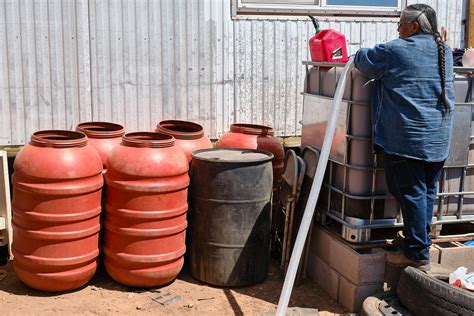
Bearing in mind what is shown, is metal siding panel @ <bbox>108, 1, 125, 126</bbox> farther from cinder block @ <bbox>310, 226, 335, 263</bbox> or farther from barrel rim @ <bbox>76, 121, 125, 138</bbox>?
cinder block @ <bbox>310, 226, 335, 263</bbox>

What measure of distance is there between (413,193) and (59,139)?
119 inches

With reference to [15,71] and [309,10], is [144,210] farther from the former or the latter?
[309,10]

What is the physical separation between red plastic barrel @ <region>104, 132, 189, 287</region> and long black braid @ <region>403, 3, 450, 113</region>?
2.15 meters

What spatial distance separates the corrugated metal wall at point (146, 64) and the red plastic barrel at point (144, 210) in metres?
1.51

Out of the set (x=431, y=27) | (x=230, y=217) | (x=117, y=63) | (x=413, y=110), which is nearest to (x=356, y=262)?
(x=230, y=217)

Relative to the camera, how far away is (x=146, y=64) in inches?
263

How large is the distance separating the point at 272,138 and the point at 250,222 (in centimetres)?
108

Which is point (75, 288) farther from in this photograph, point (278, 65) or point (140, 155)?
point (278, 65)

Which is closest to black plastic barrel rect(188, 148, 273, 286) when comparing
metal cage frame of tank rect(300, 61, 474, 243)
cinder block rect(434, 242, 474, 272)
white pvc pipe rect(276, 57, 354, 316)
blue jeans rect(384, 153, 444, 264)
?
metal cage frame of tank rect(300, 61, 474, 243)

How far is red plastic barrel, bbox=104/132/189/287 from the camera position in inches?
202

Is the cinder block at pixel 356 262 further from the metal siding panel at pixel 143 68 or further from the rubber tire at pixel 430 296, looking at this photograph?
the metal siding panel at pixel 143 68

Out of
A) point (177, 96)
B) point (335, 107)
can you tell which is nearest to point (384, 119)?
point (335, 107)

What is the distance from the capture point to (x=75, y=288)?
17.2 feet

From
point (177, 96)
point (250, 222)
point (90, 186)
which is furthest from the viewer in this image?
point (177, 96)
